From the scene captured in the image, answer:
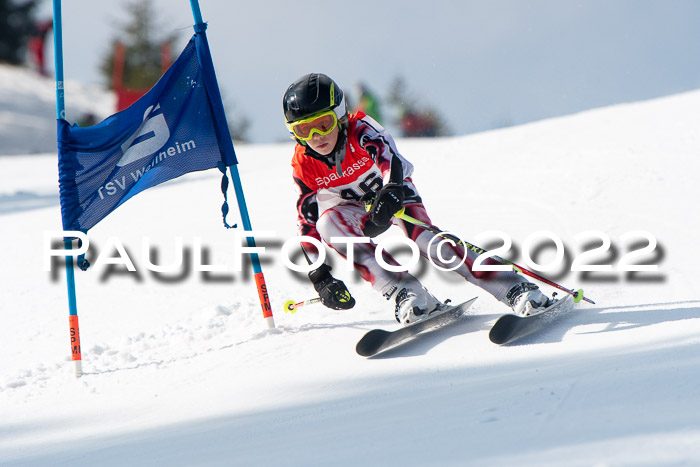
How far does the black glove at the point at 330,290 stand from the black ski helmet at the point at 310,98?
0.85m

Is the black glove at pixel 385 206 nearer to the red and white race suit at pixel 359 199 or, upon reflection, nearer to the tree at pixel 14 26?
the red and white race suit at pixel 359 199

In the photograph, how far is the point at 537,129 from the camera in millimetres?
10258

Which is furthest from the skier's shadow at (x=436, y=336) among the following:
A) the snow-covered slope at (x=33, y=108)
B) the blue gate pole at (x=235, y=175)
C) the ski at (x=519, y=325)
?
the snow-covered slope at (x=33, y=108)

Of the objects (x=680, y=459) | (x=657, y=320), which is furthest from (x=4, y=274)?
(x=680, y=459)

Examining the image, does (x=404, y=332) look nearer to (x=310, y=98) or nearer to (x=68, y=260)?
(x=310, y=98)

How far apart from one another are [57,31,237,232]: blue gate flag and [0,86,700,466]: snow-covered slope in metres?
0.98

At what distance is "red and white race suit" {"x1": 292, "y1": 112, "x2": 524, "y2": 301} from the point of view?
3803 millimetres

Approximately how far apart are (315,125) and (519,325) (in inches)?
58.0

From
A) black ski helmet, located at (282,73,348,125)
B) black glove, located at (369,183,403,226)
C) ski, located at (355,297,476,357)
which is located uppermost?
black ski helmet, located at (282,73,348,125)

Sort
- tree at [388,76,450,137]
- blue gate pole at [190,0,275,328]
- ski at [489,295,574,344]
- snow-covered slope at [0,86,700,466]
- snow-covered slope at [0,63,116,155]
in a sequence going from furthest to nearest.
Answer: tree at [388,76,450,137] → snow-covered slope at [0,63,116,155] → blue gate pole at [190,0,275,328] → ski at [489,295,574,344] → snow-covered slope at [0,86,700,466]

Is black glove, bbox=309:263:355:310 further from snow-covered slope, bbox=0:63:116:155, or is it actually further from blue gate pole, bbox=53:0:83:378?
snow-covered slope, bbox=0:63:116:155

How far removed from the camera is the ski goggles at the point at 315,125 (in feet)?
12.3

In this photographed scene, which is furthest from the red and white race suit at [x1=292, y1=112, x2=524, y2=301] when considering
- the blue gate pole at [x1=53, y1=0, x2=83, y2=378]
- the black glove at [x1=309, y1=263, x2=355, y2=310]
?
the blue gate pole at [x1=53, y1=0, x2=83, y2=378]

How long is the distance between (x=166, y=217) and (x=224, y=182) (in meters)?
3.82
